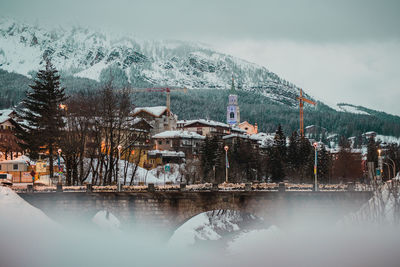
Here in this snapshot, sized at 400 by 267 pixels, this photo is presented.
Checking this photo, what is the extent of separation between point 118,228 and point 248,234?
22.2m

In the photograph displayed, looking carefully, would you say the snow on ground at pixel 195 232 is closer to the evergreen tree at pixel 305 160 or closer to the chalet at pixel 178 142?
the evergreen tree at pixel 305 160

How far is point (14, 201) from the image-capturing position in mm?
33125

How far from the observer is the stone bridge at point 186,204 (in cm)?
3747

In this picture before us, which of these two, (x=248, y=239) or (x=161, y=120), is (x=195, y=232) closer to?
(x=248, y=239)

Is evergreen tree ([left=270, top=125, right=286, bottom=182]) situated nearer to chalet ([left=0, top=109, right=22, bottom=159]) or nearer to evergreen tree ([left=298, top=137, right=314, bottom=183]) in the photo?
evergreen tree ([left=298, top=137, right=314, bottom=183])

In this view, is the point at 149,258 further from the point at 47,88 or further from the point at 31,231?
the point at 47,88

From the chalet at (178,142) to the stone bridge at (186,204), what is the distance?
72.4m

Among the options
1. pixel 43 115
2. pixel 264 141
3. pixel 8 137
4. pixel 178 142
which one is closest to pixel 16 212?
pixel 43 115

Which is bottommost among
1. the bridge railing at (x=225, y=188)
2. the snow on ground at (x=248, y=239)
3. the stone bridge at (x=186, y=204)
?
the snow on ground at (x=248, y=239)

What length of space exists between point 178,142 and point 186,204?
2920 inches

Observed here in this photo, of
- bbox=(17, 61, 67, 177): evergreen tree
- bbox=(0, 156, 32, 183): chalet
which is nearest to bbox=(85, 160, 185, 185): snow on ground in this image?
bbox=(0, 156, 32, 183): chalet

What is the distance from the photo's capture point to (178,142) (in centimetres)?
11344

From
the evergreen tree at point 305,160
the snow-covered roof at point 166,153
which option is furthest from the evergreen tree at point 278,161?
the snow-covered roof at point 166,153

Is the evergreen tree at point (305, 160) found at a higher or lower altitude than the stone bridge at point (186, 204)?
higher
